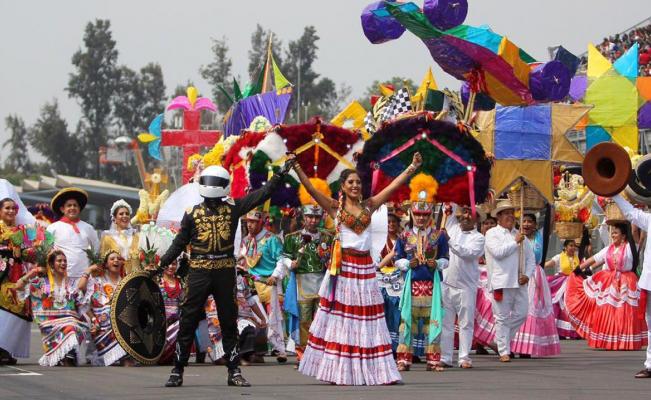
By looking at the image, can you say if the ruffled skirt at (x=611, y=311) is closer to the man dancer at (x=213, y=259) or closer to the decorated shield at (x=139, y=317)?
the decorated shield at (x=139, y=317)

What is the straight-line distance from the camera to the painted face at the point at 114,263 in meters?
15.8

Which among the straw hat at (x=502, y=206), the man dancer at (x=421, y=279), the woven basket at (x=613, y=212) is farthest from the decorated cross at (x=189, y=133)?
the man dancer at (x=421, y=279)

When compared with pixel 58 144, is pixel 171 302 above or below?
below

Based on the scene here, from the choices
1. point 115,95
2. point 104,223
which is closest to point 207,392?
point 104,223

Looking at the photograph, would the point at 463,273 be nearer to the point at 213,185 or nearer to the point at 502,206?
the point at 502,206

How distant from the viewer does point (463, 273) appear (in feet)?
50.3

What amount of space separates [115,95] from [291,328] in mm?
87441

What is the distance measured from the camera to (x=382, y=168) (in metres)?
14.8

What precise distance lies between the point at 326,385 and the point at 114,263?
4.30m

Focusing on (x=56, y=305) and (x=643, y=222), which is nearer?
(x=643, y=222)

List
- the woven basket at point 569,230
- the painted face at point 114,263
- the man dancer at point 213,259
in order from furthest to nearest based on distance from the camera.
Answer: the woven basket at point 569,230, the painted face at point 114,263, the man dancer at point 213,259

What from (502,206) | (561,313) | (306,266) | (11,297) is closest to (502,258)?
(502,206)

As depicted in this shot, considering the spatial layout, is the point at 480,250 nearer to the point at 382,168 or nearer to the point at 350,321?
the point at 382,168

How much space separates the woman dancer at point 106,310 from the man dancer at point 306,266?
6.44 feet
